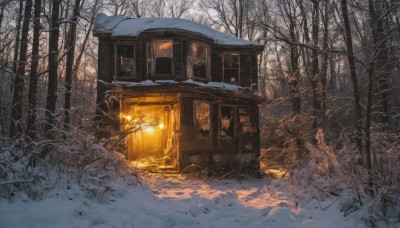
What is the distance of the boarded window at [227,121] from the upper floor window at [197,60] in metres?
1.99

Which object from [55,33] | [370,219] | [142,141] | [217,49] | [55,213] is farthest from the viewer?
[142,141]

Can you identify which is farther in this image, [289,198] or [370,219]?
[289,198]

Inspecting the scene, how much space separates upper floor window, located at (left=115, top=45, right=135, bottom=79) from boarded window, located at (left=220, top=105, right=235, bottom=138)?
4880 mm

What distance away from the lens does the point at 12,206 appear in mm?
5867

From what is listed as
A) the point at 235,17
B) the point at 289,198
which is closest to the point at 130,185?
the point at 289,198

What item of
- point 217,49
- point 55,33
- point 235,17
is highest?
point 235,17

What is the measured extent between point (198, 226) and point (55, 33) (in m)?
7.90

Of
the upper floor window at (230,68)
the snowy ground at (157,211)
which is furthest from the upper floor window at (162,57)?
the snowy ground at (157,211)

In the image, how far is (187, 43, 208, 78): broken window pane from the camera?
54.4 feet

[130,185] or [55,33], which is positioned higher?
[55,33]

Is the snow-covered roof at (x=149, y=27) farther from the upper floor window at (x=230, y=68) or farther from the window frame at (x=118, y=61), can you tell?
the upper floor window at (x=230, y=68)

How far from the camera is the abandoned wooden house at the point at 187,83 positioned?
1559 centimetres

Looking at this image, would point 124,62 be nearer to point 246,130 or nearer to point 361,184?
point 246,130

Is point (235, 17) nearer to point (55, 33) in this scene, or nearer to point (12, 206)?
point (55, 33)
